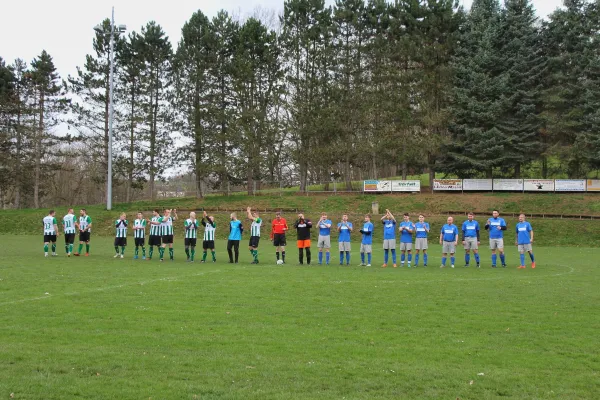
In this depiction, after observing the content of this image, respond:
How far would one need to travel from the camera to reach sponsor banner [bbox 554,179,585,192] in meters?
44.8

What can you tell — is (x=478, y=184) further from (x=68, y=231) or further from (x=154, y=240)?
(x=68, y=231)

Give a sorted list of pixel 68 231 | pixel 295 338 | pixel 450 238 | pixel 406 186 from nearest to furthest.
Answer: pixel 295 338
pixel 450 238
pixel 68 231
pixel 406 186

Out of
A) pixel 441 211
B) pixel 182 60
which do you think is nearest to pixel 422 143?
pixel 441 211

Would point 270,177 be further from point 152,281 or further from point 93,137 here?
point 152,281

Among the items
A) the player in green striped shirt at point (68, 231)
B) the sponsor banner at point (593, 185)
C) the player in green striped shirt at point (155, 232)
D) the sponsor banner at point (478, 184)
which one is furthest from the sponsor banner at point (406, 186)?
the player in green striped shirt at point (68, 231)

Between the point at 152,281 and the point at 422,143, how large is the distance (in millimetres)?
38513

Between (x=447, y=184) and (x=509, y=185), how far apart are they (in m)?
5.12

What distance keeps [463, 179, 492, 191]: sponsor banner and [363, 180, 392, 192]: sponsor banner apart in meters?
6.57

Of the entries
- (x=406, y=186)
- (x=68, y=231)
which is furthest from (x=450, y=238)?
(x=406, y=186)

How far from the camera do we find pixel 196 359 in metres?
7.24

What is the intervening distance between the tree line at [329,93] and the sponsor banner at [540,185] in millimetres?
2536

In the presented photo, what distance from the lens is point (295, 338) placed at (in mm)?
8367

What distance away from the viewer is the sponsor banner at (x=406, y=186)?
48650 millimetres

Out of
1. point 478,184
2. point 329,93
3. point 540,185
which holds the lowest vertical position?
point 540,185
